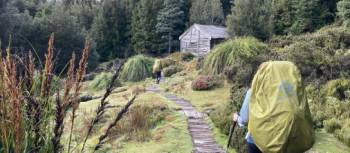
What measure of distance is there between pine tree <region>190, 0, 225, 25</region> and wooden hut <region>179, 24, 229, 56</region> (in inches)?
169

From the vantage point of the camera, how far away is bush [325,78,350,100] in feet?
31.9

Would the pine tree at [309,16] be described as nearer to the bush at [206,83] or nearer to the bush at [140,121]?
the bush at [206,83]

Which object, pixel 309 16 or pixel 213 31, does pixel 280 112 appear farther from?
pixel 213 31

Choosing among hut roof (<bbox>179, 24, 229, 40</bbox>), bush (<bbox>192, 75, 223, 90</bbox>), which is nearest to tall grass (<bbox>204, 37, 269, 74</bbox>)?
bush (<bbox>192, 75, 223, 90</bbox>)

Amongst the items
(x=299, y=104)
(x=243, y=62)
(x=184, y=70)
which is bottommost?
(x=184, y=70)

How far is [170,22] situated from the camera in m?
35.4

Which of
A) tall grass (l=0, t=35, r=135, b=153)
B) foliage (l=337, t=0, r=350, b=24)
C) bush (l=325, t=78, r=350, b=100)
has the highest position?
foliage (l=337, t=0, r=350, b=24)

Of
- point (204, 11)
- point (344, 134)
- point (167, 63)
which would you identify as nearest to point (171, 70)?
point (167, 63)

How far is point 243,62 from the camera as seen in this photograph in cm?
1234

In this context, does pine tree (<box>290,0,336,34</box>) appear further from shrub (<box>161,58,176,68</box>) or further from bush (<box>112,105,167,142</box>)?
bush (<box>112,105,167,142</box>)

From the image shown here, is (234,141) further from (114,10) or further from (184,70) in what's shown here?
(114,10)

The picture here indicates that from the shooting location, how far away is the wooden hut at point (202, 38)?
30.2m

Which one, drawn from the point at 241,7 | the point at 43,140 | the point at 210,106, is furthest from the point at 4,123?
the point at 241,7

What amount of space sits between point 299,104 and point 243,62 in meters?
9.24
